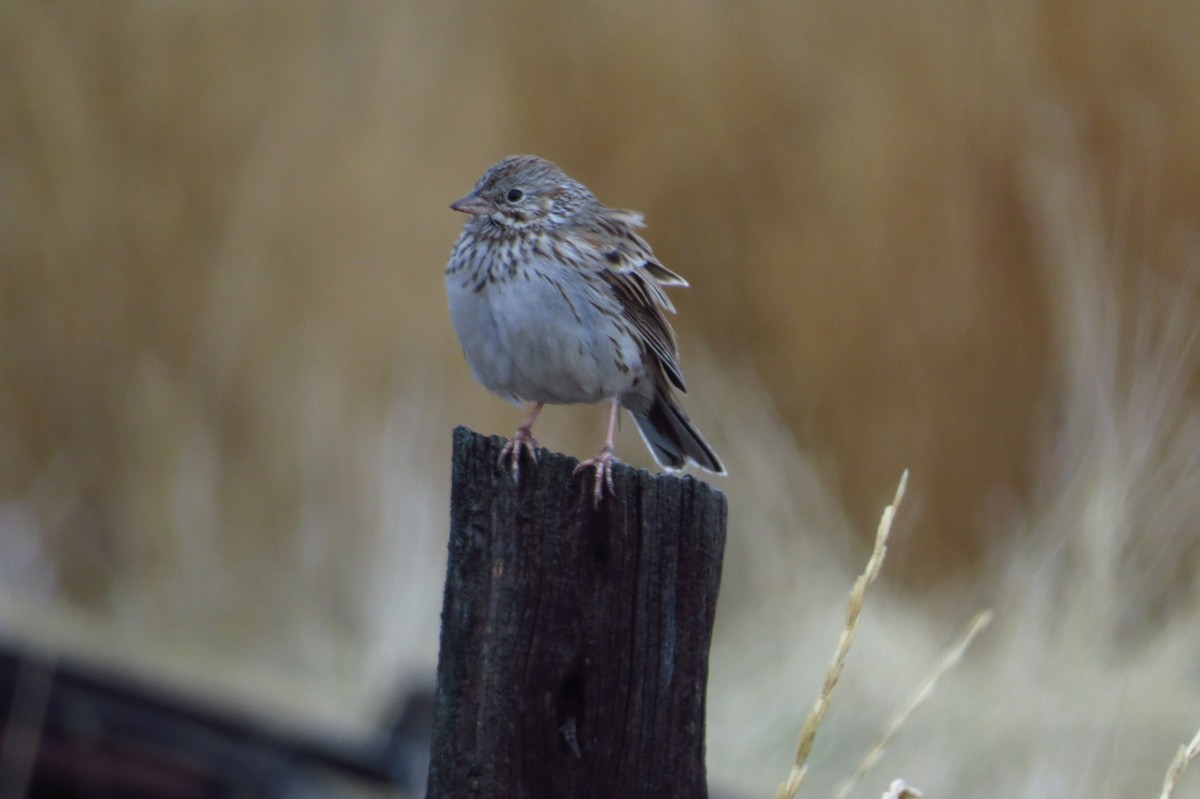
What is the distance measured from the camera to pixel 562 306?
3127 millimetres

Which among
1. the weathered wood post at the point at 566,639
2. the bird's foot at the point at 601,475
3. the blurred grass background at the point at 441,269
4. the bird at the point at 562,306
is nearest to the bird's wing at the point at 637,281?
the bird at the point at 562,306

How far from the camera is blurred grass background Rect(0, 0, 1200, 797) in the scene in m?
6.55

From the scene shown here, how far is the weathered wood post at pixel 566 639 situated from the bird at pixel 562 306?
102 cm

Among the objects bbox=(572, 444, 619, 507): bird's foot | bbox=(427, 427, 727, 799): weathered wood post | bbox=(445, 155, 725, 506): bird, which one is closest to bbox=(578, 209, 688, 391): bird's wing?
bbox=(445, 155, 725, 506): bird

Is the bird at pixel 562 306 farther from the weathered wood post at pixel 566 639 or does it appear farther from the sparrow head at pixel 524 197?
the weathered wood post at pixel 566 639

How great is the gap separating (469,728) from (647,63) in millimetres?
6036

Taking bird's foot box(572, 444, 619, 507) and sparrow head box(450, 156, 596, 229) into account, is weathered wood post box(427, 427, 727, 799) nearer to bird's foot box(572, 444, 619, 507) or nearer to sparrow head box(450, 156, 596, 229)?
bird's foot box(572, 444, 619, 507)

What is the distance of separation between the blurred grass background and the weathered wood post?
174 inches

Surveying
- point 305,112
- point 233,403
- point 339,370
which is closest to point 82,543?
point 233,403

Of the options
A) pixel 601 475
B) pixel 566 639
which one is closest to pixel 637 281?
pixel 601 475

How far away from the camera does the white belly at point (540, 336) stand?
3102 millimetres

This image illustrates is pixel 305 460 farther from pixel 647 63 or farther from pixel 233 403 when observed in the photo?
pixel 647 63

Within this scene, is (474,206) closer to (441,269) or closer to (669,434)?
(669,434)

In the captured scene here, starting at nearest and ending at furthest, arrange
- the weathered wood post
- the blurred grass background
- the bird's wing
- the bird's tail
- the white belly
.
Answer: the weathered wood post, the white belly, the bird's wing, the bird's tail, the blurred grass background
